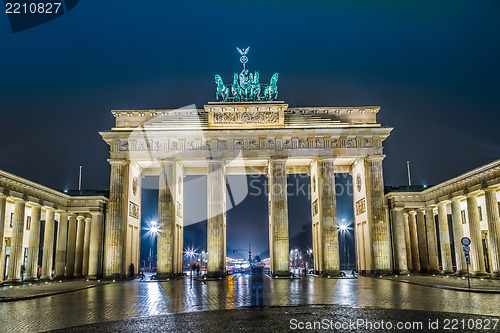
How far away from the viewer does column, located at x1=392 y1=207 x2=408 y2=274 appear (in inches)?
1790

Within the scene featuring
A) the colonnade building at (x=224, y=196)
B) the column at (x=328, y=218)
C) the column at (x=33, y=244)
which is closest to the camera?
the column at (x=33, y=244)

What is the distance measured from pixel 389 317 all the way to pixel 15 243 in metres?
35.7

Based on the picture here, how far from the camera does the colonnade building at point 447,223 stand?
1422 inches

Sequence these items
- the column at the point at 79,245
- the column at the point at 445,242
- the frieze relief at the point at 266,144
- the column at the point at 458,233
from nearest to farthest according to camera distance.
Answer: the column at the point at 458,233 < the column at the point at 445,242 < the frieze relief at the point at 266,144 < the column at the point at 79,245

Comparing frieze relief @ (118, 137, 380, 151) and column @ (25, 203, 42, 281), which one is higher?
frieze relief @ (118, 137, 380, 151)

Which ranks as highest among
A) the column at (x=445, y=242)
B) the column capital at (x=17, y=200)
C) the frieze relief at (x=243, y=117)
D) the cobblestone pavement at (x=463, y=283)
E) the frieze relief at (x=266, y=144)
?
the frieze relief at (x=243, y=117)

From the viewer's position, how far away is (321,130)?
1823 inches

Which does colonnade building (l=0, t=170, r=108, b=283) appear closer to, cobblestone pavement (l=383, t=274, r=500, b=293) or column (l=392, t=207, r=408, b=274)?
column (l=392, t=207, r=408, b=274)

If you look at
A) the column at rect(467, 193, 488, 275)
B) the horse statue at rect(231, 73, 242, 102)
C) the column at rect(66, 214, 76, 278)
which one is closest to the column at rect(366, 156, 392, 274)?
the column at rect(467, 193, 488, 275)

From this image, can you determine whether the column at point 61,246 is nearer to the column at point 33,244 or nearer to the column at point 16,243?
the column at point 33,244

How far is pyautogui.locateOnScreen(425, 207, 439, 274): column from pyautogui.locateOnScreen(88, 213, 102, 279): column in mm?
34911

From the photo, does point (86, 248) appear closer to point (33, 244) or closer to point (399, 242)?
point (33, 244)

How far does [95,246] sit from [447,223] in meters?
36.7

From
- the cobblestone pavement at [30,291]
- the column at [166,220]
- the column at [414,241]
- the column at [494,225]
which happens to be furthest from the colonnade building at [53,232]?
the column at [494,225]
